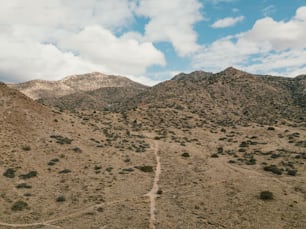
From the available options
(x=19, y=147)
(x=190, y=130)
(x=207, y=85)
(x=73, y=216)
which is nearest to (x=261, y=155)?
(x=190, y=130)

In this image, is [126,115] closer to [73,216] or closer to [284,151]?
[284,151]

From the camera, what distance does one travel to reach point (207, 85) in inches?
4830

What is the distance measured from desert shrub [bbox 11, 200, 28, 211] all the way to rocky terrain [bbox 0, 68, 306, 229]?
5 cm

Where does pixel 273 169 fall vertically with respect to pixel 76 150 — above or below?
below

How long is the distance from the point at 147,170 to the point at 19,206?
58.9 ft

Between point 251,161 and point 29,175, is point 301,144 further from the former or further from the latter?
point 29,175

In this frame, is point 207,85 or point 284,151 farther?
point 207,85

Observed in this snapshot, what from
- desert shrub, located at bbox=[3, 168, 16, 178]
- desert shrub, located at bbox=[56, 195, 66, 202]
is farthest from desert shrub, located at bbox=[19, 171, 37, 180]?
desert shrub, located at bbox=[56, 195, 66, 202]

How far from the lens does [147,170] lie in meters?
43.9

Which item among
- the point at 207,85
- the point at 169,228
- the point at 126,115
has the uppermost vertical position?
the point at 207,85

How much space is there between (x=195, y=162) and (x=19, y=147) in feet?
87.3

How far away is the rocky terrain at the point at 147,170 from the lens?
29.0 meters

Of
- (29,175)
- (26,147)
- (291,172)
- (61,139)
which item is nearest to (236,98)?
(291,172)

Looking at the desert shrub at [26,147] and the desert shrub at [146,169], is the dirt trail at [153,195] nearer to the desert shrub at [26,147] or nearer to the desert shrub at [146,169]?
the desert shrub at [146,169]
